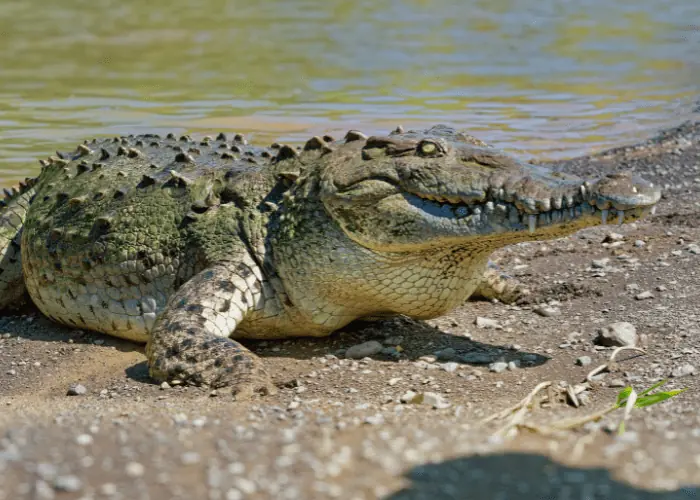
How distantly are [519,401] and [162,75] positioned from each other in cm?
1425

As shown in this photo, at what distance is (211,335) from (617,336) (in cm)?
238

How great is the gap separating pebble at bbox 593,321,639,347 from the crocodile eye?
1.47 m

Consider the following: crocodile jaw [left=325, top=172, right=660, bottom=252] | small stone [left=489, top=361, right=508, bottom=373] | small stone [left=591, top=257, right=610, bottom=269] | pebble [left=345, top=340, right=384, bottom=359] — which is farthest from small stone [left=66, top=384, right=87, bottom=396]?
small stone [left=591, top=257, right=610, bottom=269]

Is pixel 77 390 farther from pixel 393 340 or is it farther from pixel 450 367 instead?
pixel 450 367

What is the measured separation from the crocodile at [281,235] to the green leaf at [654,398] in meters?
0.90

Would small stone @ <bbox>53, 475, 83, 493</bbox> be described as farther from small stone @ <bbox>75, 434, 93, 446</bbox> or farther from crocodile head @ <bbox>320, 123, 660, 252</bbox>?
crocodile head @ <bbox>320, 123, 660, 252</bbox>

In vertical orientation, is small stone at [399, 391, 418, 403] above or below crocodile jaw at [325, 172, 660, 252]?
below

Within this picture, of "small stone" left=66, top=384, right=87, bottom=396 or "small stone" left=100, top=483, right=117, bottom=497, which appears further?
"small stone" left=66, top=384, right=87, bottom=396

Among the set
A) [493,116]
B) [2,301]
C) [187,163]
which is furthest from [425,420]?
[493,116]

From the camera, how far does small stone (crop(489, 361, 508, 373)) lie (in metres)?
5.50

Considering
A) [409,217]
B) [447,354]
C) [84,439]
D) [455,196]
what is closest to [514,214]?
[455,196]

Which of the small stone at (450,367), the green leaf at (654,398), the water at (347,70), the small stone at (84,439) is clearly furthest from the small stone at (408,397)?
the water at (347,70)

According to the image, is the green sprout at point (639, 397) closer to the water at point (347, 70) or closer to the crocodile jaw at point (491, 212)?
the crocodile jaw at point (491, 212)

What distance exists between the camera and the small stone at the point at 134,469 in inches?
138
